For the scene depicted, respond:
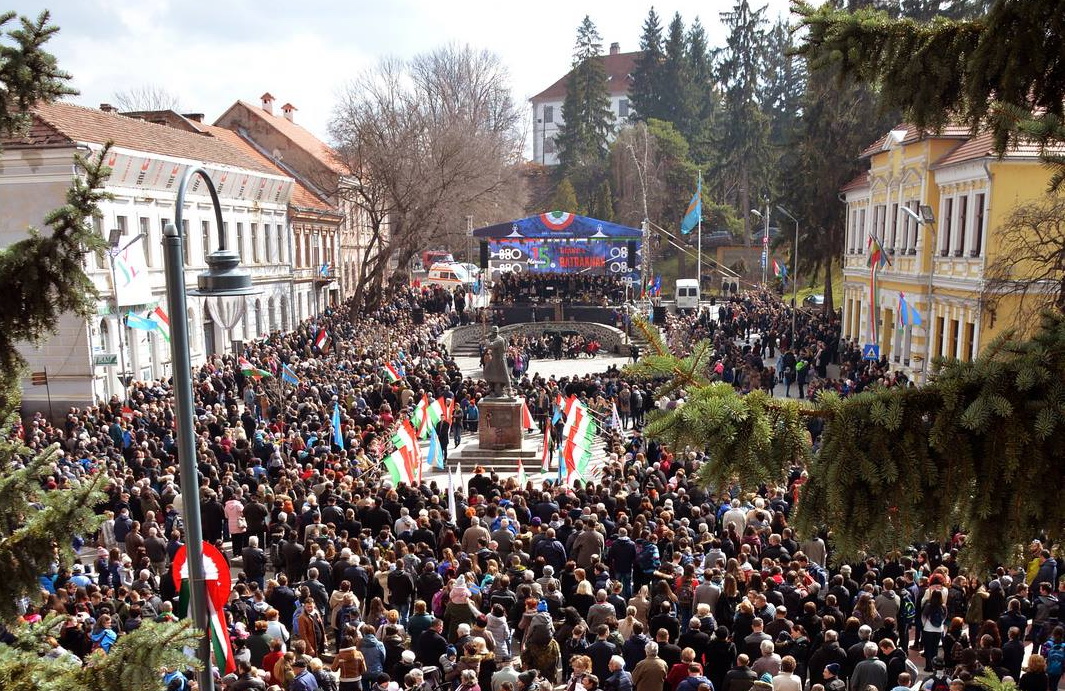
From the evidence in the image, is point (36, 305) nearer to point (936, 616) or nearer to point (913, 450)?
point (913, 450)

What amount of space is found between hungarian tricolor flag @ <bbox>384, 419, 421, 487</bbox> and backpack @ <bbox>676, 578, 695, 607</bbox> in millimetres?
6138

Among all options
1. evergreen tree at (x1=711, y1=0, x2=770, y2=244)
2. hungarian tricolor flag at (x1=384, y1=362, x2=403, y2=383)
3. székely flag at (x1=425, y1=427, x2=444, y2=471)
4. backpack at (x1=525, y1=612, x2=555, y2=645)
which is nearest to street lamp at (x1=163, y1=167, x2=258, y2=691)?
backpack at (x1=525, y1=612, x2=555, y2=645)

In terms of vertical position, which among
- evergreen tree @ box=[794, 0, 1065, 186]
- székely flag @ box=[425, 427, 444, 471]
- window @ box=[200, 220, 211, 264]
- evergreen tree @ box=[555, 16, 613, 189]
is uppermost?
evergreen tree @ box=[555, 16, 613, 189]

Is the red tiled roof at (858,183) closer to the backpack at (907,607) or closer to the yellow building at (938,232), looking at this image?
the yellow building at (938,232)

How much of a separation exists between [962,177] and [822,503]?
82.7 feet

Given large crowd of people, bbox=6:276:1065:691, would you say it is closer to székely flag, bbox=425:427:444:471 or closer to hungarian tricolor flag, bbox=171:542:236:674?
hungarian tricolor flag, bbox=171:542:236:674

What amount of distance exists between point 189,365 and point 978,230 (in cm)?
2403

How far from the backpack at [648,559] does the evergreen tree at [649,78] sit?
72.7 metres

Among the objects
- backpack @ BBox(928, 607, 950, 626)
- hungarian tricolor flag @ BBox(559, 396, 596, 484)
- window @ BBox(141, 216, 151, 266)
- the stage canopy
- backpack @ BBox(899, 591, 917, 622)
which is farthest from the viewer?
the stage canopy

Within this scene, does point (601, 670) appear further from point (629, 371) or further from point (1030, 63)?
point (1030, 63)

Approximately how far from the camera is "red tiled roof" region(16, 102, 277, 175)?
25672 mm

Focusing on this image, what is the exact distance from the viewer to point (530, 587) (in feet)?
32.1

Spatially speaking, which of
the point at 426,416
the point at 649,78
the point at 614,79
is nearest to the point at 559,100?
the point at 614,79

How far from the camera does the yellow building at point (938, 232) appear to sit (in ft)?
75.5
